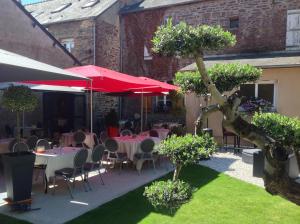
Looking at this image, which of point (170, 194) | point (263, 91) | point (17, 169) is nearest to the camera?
point (170, 194)

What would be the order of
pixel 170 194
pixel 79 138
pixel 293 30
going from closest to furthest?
pixel 170 194, pixel 79 138, pixel 293 30

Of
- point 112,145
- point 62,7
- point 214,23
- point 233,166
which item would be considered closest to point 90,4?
point 62,7

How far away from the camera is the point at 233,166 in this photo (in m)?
9.90

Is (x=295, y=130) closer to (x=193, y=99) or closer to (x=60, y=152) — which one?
(x=60, y=152)

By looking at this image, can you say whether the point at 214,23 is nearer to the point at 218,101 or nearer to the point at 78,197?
the point at 78,197

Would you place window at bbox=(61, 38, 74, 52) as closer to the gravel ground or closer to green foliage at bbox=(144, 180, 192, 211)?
the gravel ground

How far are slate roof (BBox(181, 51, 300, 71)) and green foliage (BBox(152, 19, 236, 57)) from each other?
8181mm

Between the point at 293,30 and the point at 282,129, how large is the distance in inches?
509

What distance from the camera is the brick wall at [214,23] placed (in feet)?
49.9

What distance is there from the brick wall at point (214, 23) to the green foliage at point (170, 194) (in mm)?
13203

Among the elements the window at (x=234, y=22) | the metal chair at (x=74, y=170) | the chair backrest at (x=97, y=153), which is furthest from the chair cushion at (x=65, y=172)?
the window at (x=234, y=22)

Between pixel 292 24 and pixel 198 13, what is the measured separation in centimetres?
458

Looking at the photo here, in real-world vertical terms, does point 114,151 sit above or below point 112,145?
below

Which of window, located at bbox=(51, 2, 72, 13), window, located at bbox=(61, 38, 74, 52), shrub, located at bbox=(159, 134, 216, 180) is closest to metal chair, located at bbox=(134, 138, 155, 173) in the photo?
shrub, located at bbox=(159, 134, 216, 180)
